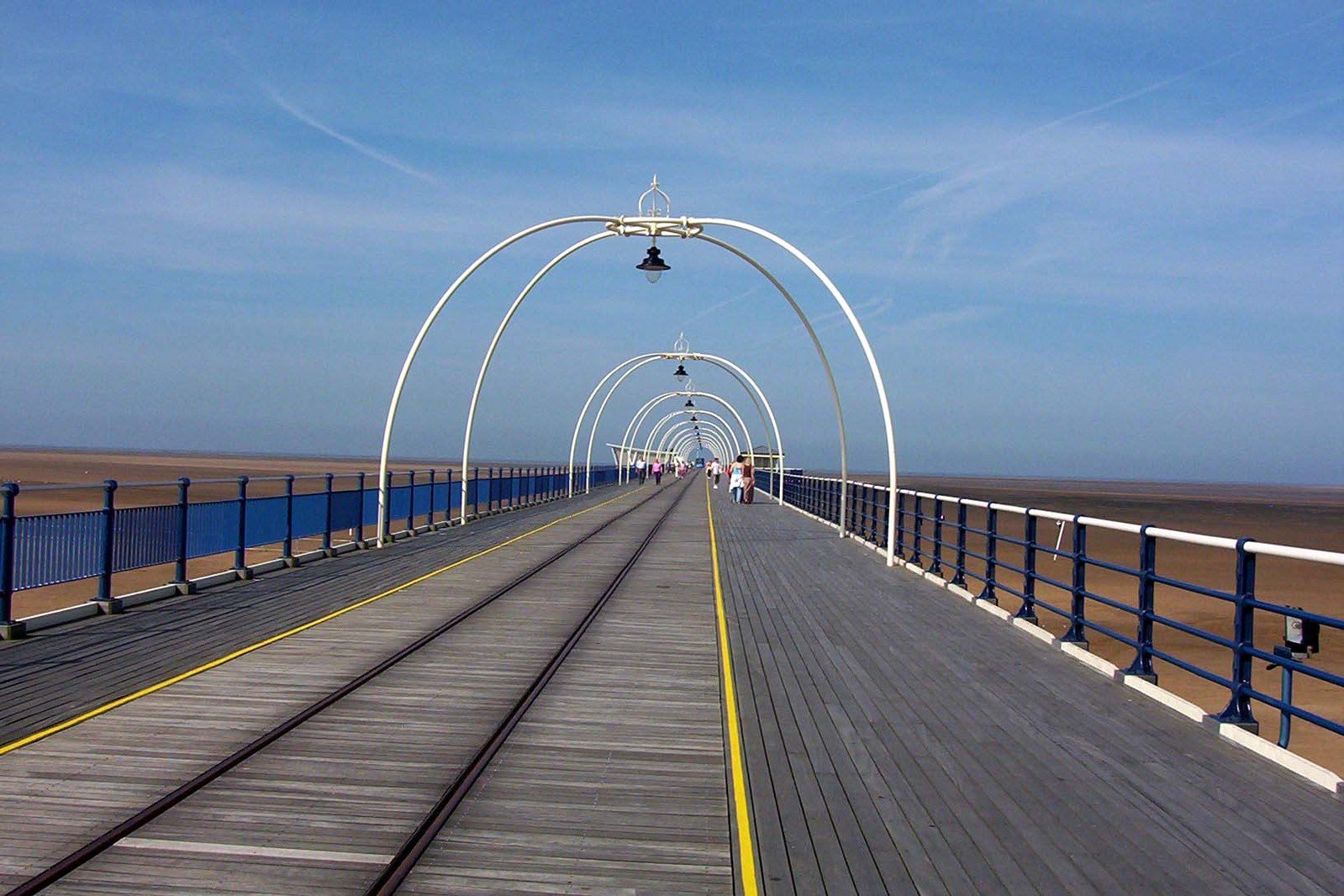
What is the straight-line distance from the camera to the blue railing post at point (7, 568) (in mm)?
10016

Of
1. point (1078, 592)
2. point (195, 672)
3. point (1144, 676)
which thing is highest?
point (1078, 592)

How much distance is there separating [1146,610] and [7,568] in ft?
29.3

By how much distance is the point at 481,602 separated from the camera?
43.6 feet

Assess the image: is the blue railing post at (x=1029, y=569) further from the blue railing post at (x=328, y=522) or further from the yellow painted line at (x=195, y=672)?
the blue railing post at (x=328, y=522)

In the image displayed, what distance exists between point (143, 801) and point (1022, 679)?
621 centimetres

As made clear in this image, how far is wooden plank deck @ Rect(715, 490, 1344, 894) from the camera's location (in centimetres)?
496

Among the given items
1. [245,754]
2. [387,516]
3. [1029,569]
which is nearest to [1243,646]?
[1029,569]

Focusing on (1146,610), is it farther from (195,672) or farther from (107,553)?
(107,553)

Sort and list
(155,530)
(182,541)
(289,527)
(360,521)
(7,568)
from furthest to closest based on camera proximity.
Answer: (360,521), (289,527), (182,541), (155,530), (7,568)

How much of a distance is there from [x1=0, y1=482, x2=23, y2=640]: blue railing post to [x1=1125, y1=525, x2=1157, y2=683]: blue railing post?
879 cm

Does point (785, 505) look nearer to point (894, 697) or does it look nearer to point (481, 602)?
point (481, 602)

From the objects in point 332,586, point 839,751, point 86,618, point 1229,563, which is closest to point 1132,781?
point 839,751

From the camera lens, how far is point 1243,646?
280 inches

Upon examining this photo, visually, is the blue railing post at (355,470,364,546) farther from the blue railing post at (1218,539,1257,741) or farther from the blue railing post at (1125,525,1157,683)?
the blue railing post at (1218,539,1257,741)
